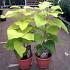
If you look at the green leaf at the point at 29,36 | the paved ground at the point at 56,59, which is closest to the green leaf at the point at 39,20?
the green leaf at the point at 29,36

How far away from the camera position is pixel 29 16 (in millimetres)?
1764

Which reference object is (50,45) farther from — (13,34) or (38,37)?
(13,34)

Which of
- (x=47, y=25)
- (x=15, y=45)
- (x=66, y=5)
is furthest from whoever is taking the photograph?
(x=66, y=5)

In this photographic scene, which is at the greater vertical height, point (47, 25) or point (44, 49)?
point (47, 25)

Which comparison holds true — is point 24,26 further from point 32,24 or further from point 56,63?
point 56,63

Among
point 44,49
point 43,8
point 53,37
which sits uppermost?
point 43,8

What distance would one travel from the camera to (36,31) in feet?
5.71

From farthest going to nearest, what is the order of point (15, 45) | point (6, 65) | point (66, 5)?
point (66, 5)
point (6, 65)
point (15, 45)

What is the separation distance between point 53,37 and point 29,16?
0.99ft

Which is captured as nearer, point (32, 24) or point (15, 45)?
point (15, 45)

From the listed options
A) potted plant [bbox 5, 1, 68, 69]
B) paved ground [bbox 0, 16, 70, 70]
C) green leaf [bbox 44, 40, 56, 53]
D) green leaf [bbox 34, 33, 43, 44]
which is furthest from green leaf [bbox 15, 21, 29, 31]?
paved ground [bbox 0, 16, 70, 70]

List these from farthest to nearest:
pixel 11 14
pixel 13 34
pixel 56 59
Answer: pixel 56 59, pixel 11 14, pixel 13 34

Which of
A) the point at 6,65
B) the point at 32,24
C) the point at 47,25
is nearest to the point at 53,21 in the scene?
the point at 47,25

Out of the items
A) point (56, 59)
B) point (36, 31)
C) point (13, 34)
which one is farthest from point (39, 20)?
point (56, 59)
